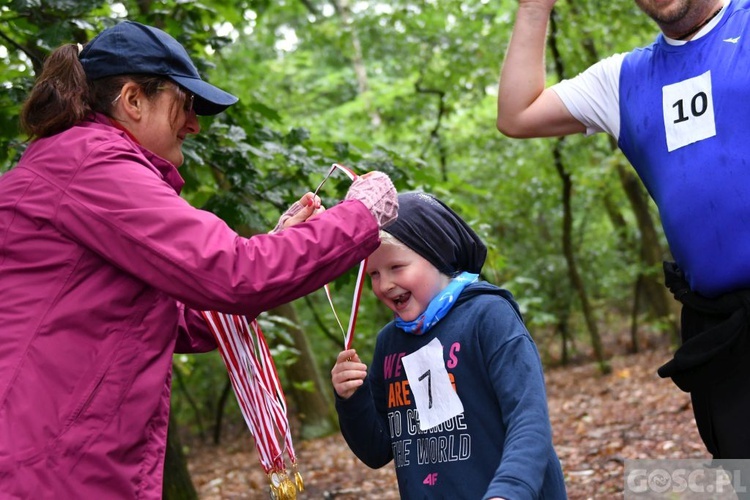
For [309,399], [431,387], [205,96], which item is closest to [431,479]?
[431,387]

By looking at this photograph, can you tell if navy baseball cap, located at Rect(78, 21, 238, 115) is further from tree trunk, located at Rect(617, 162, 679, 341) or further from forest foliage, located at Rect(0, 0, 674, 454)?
tree trunk, located at Rect(617, 162, 679, 341)

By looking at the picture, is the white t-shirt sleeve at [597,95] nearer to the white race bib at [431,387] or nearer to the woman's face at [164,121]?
the white race bib at [431,387]

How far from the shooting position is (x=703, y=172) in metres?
2.32

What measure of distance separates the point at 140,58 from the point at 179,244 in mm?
565

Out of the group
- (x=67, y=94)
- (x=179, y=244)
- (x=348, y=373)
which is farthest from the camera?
(x=348, y=373)

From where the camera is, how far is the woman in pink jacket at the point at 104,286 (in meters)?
1.93

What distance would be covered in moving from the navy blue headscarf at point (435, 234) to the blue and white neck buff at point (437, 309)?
79 mm

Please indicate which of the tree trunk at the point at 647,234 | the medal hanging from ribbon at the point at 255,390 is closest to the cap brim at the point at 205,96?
the medal hanging from ribbon at the point at 255,390

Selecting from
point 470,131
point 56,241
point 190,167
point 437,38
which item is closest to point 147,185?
point 56,241

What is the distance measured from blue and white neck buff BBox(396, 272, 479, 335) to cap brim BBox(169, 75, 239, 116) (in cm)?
83

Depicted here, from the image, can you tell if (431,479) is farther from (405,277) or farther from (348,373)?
(405,277)

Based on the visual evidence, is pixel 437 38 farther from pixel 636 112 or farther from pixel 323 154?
pixel 636 112

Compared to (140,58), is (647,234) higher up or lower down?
higher up

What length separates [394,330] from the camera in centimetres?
274
